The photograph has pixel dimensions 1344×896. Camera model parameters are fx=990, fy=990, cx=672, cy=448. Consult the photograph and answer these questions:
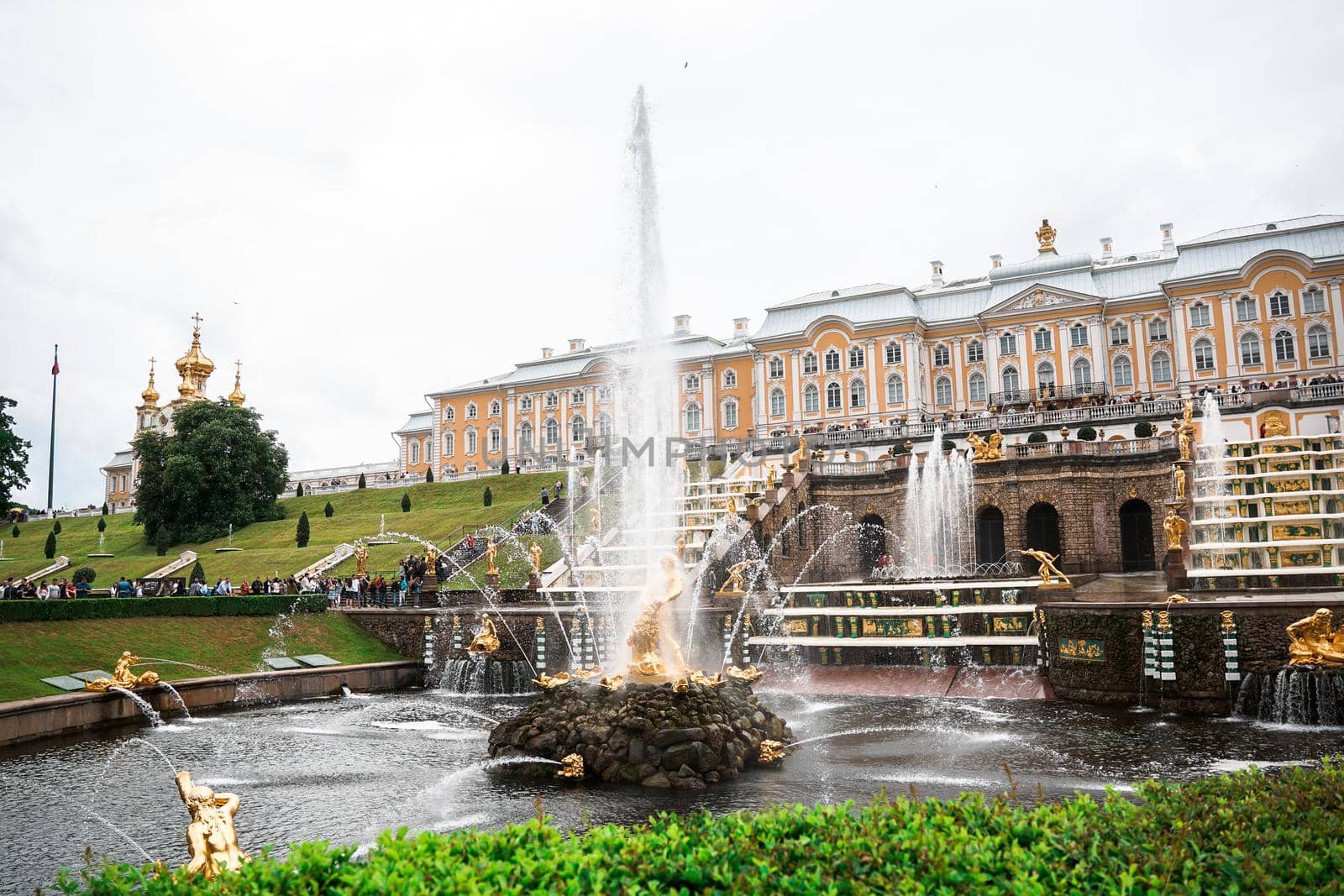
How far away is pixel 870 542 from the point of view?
1636 inches

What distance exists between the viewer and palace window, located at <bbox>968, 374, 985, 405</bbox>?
63.3 meters

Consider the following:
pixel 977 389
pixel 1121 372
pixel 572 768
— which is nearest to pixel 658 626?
pixel 572 768

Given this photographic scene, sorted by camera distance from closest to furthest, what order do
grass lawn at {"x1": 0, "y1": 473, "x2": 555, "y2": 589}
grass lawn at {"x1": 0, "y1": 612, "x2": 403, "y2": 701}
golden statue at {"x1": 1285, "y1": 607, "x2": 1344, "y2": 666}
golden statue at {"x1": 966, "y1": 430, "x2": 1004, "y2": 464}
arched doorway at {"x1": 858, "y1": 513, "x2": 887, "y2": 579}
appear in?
golden statue at {"x1": 1285, "y1": 607, "x2": 1344, "y2": 666}, grass lawn at {"x1": 0, "y1": 612, "x2": 403, "y2": 701}, golden statue at {"x1": 966, "y1": 430, "x2": 1004, "y2": 464}, arched doorway at {"x1": 858, "y1": 513, "x2": 887, "y2": 579}, grass lawn at {"x1": 0, "y1": 473, "x2": 555, "y2": 589}

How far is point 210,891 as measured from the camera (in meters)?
5.41

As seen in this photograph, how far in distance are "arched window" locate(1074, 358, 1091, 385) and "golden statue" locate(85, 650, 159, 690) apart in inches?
2091

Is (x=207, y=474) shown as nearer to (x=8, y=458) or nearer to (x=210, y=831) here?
(x=8, y=458)

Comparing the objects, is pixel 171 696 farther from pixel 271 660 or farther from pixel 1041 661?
pixel 1041 661

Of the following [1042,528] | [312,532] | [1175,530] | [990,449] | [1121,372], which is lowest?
[1175,530]

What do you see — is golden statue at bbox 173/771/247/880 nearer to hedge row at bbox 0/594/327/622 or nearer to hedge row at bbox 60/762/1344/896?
hedge row at bbox 60/762/1344/896

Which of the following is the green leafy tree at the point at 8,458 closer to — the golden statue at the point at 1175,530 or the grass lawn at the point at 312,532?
the grass lawn at the point at 312,532

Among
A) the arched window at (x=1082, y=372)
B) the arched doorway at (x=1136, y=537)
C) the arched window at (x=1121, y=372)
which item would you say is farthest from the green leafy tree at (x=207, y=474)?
the arched window at (x=1121, y=372)

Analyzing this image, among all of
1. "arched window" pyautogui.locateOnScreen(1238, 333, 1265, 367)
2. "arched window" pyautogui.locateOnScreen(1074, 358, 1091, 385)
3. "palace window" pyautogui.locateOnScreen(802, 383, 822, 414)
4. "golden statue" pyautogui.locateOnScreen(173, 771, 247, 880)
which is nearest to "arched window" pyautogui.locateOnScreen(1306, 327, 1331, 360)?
"arched window" pyautogui.locateOnScreen(1238, 333, 1265, 367)

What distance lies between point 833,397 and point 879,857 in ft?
201

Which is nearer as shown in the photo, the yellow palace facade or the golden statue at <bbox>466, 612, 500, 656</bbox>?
the golden statue at <bbox>466, 612, 500, 656</bbox>
